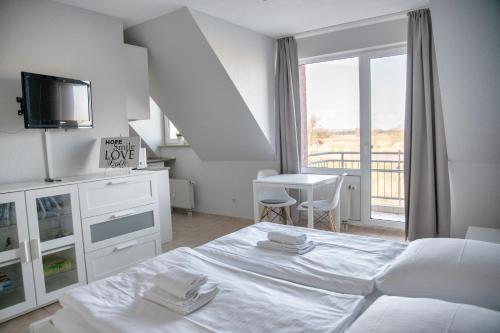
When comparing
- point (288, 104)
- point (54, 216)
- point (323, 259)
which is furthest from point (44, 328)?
point (288, 104)

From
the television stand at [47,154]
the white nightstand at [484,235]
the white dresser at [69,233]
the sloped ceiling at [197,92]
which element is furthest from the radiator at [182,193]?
the white nightstand at [484,235]

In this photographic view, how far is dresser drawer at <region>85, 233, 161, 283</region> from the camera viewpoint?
2.86 m

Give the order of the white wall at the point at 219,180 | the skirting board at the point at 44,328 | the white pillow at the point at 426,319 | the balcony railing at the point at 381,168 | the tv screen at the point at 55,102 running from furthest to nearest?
1. the white wall at the point at 219,180
2. the balcony railing at the point at 381,168
3. the tv screen at the point at 55,102
4. the skirting board at the point at 44,328
5. the white pillow at the point at 426,319

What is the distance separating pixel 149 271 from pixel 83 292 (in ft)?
1.05

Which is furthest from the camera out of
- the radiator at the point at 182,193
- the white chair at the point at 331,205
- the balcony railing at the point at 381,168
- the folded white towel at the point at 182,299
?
the radiator at the point at 182,193

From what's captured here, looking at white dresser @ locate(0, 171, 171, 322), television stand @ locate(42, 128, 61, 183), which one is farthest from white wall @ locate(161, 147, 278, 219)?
television stand @ locate(42, 128, 61, 183)

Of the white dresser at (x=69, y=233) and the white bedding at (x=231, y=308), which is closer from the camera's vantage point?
the white bedding at (x=231, y=308)

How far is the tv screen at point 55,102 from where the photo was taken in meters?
2.66

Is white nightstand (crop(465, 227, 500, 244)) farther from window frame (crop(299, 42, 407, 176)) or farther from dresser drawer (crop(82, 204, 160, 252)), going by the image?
dresser drawer (crop(82, 204, 160, 252))

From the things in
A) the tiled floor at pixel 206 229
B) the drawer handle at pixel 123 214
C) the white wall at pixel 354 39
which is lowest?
the tiled floor at pixel 206 229

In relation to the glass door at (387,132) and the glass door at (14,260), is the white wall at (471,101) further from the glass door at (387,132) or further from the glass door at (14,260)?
the glass door at (14,260)

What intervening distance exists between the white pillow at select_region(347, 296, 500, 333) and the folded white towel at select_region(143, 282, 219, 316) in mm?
602

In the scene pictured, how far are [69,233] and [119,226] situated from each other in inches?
17.2

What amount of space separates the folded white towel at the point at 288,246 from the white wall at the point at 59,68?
82.4 inches
